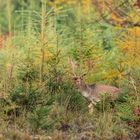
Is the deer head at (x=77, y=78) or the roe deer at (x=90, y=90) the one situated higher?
the deer head at (x=77, y=78)

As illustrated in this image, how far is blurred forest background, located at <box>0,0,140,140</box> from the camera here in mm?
5469

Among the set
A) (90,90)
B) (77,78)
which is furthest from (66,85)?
(90,90)

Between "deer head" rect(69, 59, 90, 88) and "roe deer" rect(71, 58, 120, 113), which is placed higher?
"deer head" rect(69, 59, 90, 88)

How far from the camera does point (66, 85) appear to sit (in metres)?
6.45

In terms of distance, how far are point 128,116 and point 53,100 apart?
0.83m

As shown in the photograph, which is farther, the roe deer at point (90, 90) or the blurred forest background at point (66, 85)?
the roe deer at point (90, 90)

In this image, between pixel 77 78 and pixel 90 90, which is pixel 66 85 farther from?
pixel 90 90

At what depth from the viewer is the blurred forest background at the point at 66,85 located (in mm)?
5469

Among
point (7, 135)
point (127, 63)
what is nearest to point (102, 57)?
point (127, 63)

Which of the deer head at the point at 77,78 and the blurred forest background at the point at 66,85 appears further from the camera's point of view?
the deer head at the point at 77,78

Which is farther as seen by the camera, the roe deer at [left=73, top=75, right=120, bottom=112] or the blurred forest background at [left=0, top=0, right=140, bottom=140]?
the roe deer at [left=73, top=75, right=120, bottom=112]

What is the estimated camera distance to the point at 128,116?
573 centimetres

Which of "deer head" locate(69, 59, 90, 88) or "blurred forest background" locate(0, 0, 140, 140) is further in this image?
"deer head" locate(69, 59, 90, 88)

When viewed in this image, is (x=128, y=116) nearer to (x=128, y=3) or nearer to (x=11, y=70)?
(x=11, y=70)
